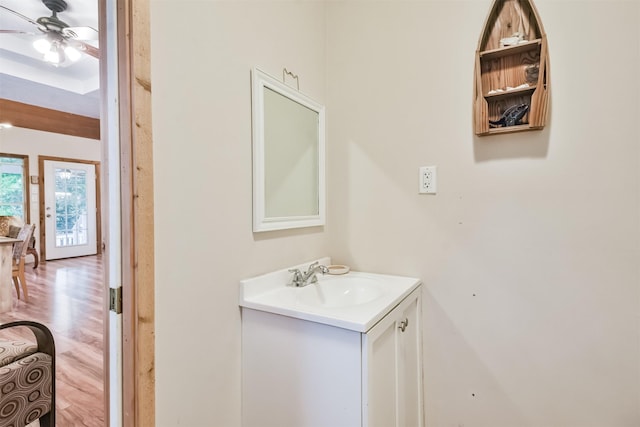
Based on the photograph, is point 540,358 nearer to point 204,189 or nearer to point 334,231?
point 334,231

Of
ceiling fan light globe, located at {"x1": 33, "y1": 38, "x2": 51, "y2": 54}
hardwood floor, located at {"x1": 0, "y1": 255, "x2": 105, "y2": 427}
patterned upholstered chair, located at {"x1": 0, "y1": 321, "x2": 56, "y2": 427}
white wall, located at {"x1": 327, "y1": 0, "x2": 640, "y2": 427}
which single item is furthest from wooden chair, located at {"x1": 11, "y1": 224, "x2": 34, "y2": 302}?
white wall, located at {"x1": 327, "y1": 0, "x2": 640, "y2": 427}

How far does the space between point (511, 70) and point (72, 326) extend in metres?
3.76

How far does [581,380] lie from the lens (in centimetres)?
124

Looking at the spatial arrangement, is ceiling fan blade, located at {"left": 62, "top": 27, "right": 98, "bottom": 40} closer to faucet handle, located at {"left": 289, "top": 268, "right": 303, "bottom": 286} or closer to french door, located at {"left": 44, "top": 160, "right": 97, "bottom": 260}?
faucet handle, located at {"left": 289, "top": 268, "right": 303, "bottom": 286}

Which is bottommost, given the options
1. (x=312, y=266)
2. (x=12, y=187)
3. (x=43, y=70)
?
(x=312, y=266)

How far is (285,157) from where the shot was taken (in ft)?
4.81

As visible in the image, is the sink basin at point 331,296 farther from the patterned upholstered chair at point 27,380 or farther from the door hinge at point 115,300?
the patterned upholstered chair at point 27,380

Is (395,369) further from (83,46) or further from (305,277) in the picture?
(83,46)

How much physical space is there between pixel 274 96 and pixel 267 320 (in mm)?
920

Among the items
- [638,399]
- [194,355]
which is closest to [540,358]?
[638,399]

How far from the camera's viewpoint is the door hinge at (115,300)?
890 mm

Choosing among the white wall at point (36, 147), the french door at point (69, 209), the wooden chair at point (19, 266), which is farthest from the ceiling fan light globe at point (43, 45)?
the french door at point (69, 209)

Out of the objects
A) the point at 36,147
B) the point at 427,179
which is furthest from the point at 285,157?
the point at 36,147

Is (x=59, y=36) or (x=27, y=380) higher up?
(x=59, y=36)
